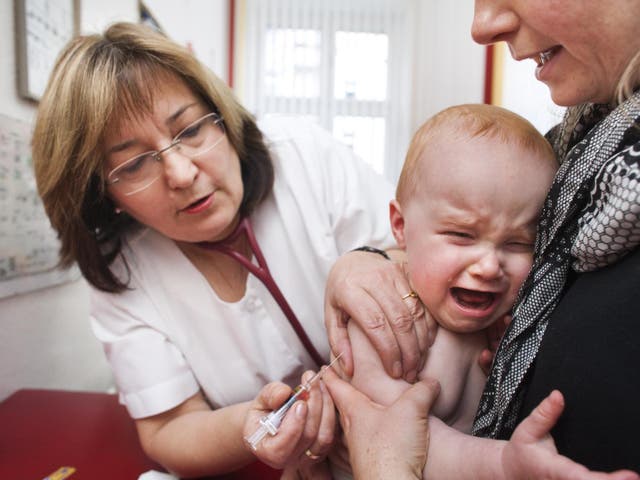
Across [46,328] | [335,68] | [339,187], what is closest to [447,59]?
[335,68]

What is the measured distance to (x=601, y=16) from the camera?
67 cm

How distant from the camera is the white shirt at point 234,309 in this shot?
1327mm

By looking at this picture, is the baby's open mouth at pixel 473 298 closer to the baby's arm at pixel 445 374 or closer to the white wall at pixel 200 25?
the baby's arm at pixel 445 374

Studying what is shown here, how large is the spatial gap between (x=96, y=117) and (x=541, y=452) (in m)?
1.14

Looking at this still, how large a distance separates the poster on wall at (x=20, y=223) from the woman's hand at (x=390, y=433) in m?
1.13

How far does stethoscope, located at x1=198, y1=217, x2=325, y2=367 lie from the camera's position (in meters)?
1.37

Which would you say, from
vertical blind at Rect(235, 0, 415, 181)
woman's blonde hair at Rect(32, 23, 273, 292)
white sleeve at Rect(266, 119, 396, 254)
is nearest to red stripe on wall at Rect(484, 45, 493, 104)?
vertical blind at Rect(235, 0, 415, 181)

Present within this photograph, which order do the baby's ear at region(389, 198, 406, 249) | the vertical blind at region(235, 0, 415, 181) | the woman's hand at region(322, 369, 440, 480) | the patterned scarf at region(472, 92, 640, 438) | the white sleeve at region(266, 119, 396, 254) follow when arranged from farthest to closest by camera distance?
the vertical blind at region(235, 0, 415, 181)
the white sleeve at region(266, 119, 396, 254)
the baby's ear at region(389, 198, 406, 249)
the woman's hand at region(322, 369, 440, 480)
the patterned scarf at region(472, 92, 640, 438)

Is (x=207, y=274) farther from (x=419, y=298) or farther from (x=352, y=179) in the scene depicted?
(x=419, y=298)

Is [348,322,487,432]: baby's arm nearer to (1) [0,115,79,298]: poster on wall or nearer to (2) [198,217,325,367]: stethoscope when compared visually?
(2) [198,217,325,367]: stethoscope

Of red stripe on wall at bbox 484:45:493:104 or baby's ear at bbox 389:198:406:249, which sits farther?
red stripe on wall at bbox 484:45:493:104

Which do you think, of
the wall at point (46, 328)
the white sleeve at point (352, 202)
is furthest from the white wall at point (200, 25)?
the white sleeve at point (352, 202)

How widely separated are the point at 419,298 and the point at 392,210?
0.80ft

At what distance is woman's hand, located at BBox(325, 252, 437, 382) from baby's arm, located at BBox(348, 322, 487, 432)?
0.07ft
